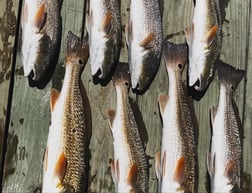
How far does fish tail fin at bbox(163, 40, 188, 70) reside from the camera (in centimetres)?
306

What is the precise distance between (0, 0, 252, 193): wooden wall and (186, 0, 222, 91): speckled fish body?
8 centimetres

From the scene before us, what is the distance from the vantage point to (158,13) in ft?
10.2

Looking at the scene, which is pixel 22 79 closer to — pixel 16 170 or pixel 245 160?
pixel 16 170

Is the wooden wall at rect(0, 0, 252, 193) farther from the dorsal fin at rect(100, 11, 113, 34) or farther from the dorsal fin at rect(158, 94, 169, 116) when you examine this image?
the dorsal fin at rect(100, 11, 113, 34)

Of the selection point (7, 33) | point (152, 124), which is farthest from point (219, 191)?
point (7, 33)

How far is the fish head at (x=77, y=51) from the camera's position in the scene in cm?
294

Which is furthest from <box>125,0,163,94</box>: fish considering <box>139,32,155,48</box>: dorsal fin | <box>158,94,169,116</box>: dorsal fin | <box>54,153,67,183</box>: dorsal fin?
<box>54,153,67,183</box>: dorsal fin

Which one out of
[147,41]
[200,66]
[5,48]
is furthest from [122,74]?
[5,48]

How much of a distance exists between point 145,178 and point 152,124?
1.05ft

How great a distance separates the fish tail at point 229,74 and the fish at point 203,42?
0.15 ft

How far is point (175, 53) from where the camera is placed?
3078 millimetres

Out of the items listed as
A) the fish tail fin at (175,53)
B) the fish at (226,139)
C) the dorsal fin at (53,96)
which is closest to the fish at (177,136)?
the fish tail fin at (175,53)

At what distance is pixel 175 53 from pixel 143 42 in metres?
0.20

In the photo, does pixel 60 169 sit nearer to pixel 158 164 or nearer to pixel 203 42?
pixel 158 164
